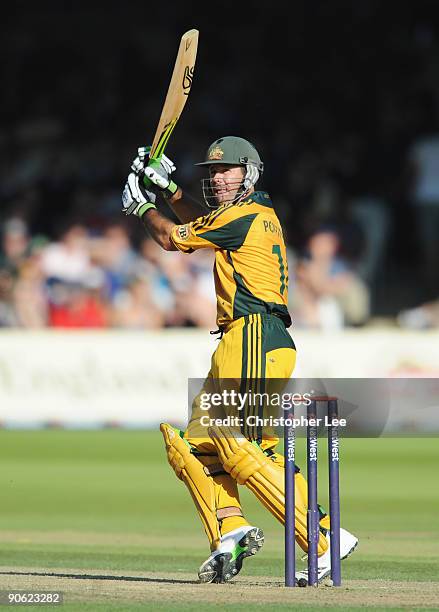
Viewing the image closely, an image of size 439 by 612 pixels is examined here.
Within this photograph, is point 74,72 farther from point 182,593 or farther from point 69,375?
point 182,593

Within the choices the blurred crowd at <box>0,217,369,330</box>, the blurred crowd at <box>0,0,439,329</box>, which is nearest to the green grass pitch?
the blurred crowd at <box>0,217,369,330</box>

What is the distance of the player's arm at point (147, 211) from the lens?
672 centimetres

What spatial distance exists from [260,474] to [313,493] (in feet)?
0.92

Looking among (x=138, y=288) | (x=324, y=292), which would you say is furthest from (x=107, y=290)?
(x=324, y=292)

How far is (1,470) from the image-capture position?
38.4 feet

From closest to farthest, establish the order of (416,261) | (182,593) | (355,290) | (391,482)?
(182,593) < (391,482) < (355,290) < (416,261)

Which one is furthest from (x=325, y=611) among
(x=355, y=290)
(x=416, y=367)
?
(x=355, y=290)

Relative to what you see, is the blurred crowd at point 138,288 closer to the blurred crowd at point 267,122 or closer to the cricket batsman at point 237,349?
the blurred crowd at point 267,122

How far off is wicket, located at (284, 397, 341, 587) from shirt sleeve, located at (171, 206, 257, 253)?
80 centimetres

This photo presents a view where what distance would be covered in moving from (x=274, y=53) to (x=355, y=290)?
19.6ft

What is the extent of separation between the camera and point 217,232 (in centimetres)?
660

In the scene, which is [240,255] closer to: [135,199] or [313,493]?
[135,199]

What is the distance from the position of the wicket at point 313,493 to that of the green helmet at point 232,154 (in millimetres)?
1144

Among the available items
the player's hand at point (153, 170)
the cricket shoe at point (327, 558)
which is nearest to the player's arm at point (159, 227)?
the player's hand at point (153, 170)
